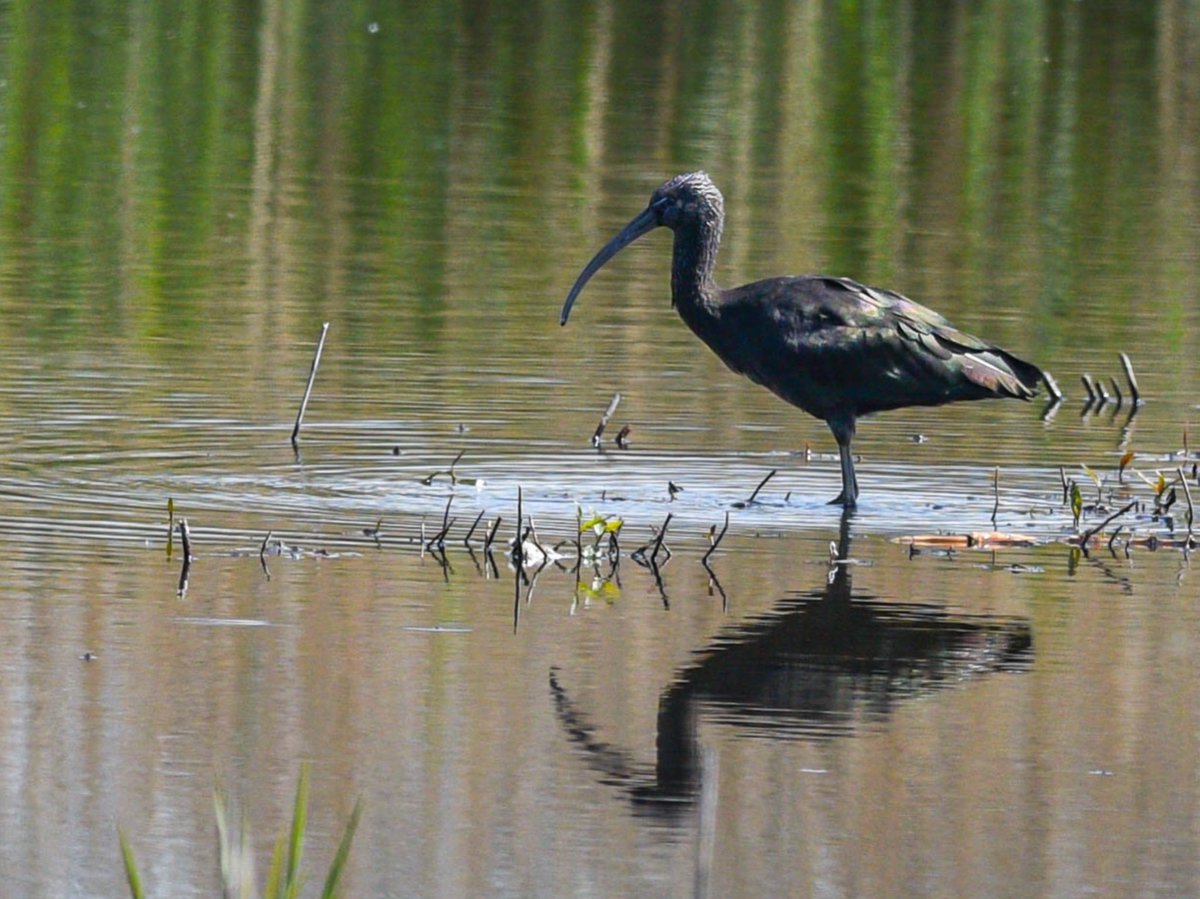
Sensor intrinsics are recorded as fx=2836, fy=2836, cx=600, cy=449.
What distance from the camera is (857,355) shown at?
35.8 ft

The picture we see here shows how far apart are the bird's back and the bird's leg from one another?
0.22 feet

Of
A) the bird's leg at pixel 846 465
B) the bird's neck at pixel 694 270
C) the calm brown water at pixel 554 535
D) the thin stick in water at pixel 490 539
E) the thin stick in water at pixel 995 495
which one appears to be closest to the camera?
the calm brown water at pixel 554 535

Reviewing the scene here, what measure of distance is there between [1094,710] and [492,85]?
23.3 m

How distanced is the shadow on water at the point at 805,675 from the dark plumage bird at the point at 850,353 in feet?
7.08

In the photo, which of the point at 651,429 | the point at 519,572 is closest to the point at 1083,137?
the point at 651,429

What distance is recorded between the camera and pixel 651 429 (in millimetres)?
12070

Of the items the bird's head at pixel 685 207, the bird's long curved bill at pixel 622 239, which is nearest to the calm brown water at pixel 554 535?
the bird's long curved bill at pixel 622 239

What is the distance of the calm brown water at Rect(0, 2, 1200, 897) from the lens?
20.1ft

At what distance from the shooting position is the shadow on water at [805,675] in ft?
21.5

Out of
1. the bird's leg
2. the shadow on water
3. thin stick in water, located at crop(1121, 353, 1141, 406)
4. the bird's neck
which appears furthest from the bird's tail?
the shadow on water

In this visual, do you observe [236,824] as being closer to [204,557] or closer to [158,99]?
[204,557]

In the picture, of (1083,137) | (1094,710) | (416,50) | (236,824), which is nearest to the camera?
(236,824)

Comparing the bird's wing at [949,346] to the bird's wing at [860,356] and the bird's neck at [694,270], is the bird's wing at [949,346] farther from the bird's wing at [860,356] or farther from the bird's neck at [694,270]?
the bird's neck at [694,270]

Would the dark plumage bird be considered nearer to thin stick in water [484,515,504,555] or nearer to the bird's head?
the bird's head
